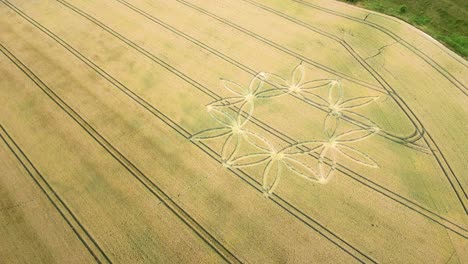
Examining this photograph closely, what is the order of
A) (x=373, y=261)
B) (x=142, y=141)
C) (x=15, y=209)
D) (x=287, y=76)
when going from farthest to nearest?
(x=287, y=76), (x=142, y=141), (x=15, y=209), (x=373, y=261)

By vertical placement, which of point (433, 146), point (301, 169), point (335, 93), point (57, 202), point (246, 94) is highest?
point (335, 93)

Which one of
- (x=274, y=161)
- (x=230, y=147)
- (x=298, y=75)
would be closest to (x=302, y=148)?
(x=274, y=161)

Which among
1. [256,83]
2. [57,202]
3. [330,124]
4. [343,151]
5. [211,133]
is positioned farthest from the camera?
[256,83]

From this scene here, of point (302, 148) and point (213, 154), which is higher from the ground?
point (302, 148)

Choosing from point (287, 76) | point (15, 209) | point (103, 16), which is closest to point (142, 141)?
point (15, 209)

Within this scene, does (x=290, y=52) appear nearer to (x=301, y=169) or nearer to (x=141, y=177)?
(x=301, y=169)

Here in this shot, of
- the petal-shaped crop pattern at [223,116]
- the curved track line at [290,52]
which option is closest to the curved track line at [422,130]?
the curved track line at [290,52]

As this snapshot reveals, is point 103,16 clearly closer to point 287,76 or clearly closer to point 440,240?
point 287,76
